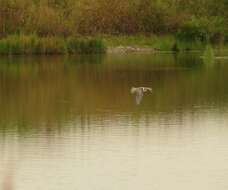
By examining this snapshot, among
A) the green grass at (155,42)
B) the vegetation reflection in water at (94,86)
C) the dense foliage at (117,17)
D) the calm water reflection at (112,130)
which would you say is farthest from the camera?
the green grass at (155,42)

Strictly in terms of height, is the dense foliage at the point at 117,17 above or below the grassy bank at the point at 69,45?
above

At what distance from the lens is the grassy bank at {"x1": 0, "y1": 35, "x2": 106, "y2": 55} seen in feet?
112

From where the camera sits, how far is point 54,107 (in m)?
18.1

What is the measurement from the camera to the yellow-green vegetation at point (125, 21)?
37219 millimetres

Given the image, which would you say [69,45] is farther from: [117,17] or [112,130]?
[112,130]

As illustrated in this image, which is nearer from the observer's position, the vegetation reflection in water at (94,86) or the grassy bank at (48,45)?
the vegetation reflection in water at (94,86)

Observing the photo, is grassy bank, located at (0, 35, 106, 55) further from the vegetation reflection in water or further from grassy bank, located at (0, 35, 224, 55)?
the vegetation reflection in water

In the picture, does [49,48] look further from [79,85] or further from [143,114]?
[143,114]

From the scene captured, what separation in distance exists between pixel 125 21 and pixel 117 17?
0.41 m

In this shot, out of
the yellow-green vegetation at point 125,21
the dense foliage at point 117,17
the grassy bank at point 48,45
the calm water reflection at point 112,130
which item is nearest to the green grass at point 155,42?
the yellow-green vegetation at point 125,21

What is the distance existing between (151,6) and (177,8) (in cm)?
149

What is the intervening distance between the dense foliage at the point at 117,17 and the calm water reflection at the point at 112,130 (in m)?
11.5

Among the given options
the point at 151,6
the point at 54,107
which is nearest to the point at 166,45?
the point at 151,6

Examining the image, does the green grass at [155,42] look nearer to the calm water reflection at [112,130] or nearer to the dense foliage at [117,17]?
the dense foliage at [117,17]
